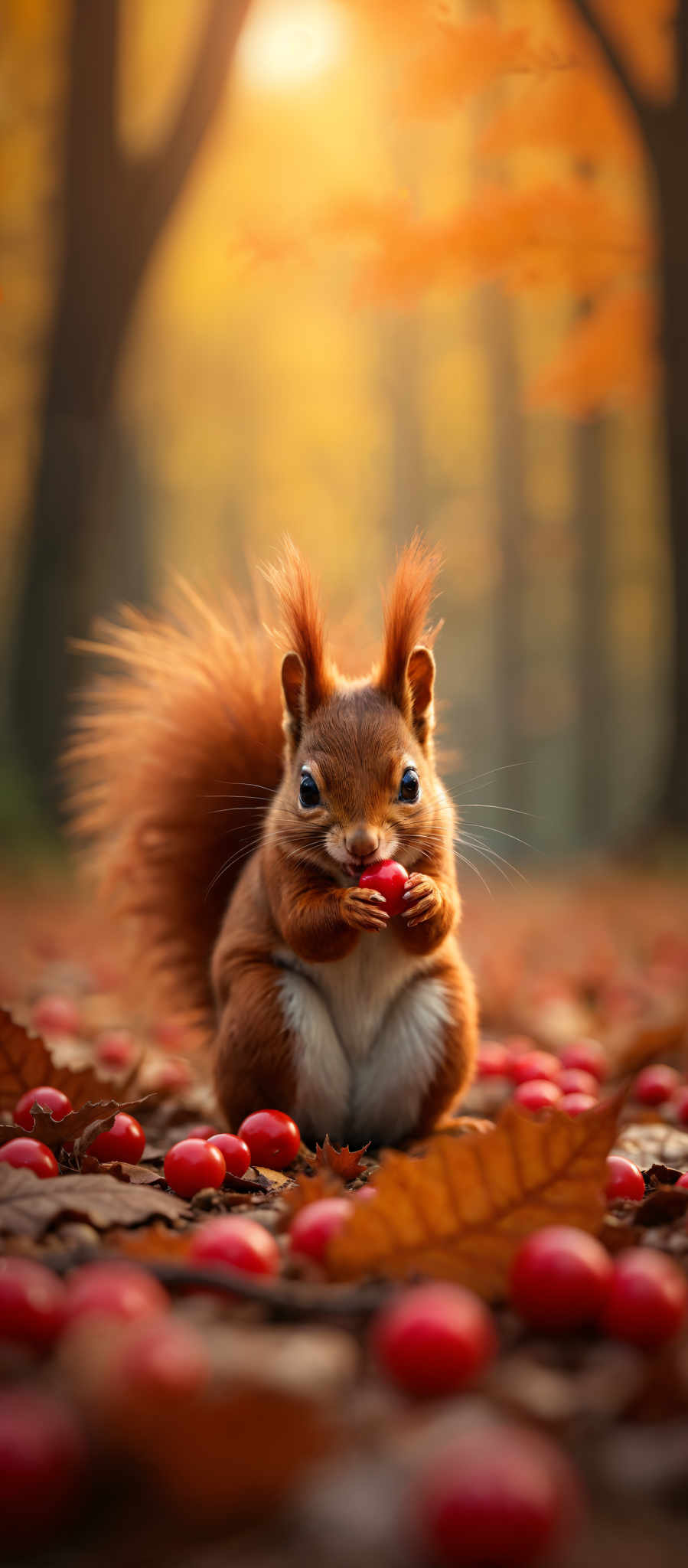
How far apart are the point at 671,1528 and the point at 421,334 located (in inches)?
903

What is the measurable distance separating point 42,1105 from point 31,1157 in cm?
39

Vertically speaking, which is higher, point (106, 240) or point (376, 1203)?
point (106, 240)

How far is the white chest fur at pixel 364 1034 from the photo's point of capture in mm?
2576

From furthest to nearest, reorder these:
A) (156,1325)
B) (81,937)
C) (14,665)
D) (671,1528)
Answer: (14,665) → (81,937) → (156,1325) → (671,1528)

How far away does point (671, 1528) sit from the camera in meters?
1.07

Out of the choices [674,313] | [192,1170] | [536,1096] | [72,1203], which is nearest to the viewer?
[72,1203]

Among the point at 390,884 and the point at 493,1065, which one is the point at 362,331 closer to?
the point at 493,1065

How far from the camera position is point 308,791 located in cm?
A: 259

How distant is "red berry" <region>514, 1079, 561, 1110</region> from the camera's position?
2865 millimetres

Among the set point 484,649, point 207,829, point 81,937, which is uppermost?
point 484,649

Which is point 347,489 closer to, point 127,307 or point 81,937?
point 127,307

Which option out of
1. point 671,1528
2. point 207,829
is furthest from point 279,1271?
point 207,829

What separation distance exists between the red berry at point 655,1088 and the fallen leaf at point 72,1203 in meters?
1.64

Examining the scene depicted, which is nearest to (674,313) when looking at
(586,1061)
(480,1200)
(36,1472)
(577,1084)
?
(586,1061)
